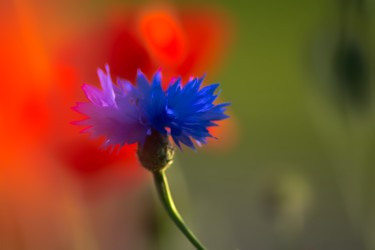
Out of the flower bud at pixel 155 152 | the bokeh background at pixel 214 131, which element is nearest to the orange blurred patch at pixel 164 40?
the bokeh background at pixel 214 131

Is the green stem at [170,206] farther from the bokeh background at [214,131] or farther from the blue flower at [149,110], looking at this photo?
the bokeh background at [214,131]

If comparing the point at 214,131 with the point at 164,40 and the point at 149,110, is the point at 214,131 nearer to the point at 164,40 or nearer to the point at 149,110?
the point at 164,40

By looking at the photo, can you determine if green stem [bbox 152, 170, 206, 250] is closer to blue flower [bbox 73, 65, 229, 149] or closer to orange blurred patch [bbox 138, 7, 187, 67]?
blue flower [bbox 73, 65, 229, 149]

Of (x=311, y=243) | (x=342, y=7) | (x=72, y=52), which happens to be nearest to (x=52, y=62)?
(x=72, y=52)

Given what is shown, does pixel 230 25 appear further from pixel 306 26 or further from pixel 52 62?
pixel 52 62

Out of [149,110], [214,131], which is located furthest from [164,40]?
[149,110]

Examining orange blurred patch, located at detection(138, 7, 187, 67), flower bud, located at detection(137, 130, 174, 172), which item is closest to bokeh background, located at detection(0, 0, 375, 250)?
orange blurred patch, located at detection(138, 7, 187, 67)
